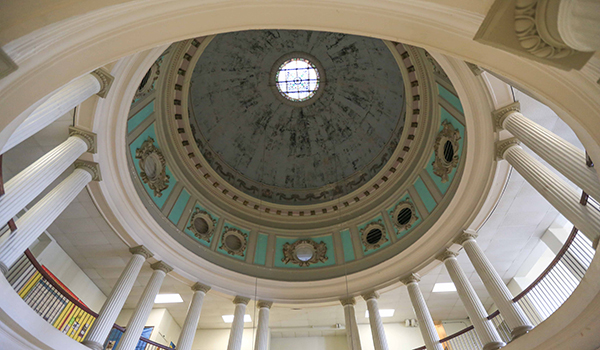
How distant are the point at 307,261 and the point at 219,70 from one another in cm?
843

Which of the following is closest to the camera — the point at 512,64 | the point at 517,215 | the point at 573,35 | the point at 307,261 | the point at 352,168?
the point at 573,35

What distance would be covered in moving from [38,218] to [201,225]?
6076 millimetres

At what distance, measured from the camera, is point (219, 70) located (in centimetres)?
1370

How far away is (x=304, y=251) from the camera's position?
13.2 meters

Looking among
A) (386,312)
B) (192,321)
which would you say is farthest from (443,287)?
(192,321)

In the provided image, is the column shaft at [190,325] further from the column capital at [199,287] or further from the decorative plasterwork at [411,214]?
the decorative plasterwork at [411,214]

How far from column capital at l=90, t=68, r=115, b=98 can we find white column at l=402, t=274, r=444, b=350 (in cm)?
955

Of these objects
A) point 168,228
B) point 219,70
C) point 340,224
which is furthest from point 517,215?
point 219,70

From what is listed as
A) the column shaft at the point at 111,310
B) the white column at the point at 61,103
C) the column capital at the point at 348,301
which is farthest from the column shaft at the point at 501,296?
the white column at the point at 61,103

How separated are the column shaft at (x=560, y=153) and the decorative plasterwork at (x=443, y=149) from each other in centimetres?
276

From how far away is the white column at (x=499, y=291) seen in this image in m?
6.73

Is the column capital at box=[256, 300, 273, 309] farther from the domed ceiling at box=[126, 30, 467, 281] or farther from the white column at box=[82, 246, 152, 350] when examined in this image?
the white column at box=[82, 246, 152, 350]

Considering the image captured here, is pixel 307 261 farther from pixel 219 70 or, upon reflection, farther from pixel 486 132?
pixel 219 70

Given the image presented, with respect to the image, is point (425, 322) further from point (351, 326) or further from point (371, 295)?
point (351, 326)
